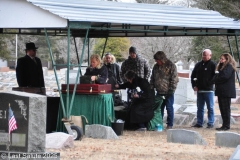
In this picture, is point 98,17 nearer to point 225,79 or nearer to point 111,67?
point 225,79

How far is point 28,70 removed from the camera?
46.1 feet

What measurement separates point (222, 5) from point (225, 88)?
3.92m

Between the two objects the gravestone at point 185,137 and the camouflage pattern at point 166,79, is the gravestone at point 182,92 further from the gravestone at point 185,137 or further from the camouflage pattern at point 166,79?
the gravestone at point 185,137

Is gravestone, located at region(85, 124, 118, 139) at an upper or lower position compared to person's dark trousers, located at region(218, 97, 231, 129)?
lower

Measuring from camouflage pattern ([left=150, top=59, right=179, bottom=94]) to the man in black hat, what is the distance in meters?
2.70

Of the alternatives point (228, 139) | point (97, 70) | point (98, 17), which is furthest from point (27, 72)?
point (228, 139)

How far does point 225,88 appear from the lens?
14484mm

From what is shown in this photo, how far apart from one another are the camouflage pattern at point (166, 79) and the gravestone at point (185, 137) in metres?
2.78

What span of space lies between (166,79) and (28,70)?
124 inches

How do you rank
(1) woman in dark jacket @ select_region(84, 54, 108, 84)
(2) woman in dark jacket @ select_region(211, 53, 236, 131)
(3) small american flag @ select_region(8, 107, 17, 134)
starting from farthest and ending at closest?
(2) woman in dark jacket @ select_region(211, 53, 236, 131) → (1) woman in dark jacket @ select_region(84, 54, 108, 84) → (3) small american flag @ select_region(8, 107, 17, 134)

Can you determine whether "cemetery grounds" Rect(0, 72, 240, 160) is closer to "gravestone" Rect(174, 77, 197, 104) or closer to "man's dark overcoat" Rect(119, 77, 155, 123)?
"man's dark overcoat" Rect(119, 77, 155, 123)

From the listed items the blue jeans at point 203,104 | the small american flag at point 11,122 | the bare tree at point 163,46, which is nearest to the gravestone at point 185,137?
the blue jeans at point 203,104

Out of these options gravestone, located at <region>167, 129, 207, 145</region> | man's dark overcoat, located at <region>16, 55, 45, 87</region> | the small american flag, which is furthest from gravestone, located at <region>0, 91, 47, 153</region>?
man's dark overcoat, located at <region>16, 55, 45, 87</region>

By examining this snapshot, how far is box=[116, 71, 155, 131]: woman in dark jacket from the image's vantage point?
14.5 m
